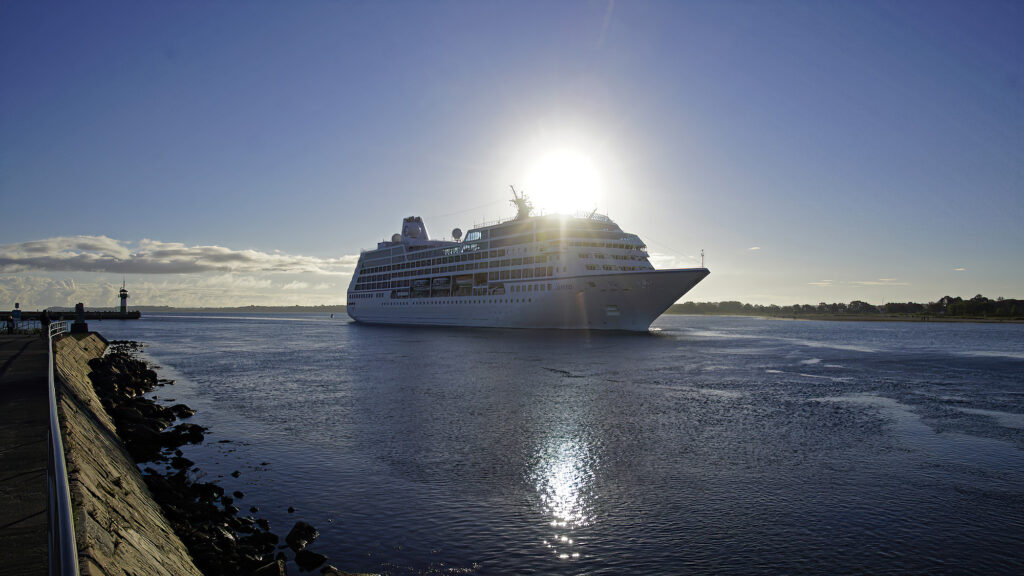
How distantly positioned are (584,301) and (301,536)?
5188 centimetres

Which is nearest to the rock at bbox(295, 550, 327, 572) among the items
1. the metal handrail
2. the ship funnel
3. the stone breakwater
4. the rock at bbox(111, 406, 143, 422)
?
the stone breakwater

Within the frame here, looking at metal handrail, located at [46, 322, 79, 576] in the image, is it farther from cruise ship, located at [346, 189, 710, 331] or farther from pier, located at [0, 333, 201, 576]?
cruise ship, located at [346, 189, 710, 331]

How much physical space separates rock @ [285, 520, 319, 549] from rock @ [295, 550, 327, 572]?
38 cm

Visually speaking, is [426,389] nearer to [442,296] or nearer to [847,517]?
[847,517]

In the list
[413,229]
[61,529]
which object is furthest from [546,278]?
[61,529]

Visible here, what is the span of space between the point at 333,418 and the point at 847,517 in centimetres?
1521

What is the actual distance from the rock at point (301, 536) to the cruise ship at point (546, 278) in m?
47.2

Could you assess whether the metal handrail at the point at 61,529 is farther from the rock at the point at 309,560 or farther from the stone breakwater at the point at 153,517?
the rock at the point at 309,560

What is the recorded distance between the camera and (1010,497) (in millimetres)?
11141

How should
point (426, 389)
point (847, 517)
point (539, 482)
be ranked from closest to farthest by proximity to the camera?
point (847, 517) < point (539, 482) < point (426, 389)

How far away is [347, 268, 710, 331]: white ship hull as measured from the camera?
5491 centimetres

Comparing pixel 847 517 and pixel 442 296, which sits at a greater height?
pixel 442 296

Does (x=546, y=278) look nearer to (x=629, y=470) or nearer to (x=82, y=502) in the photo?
(x=629, y=470)

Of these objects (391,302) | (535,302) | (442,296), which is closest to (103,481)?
(535,302)
